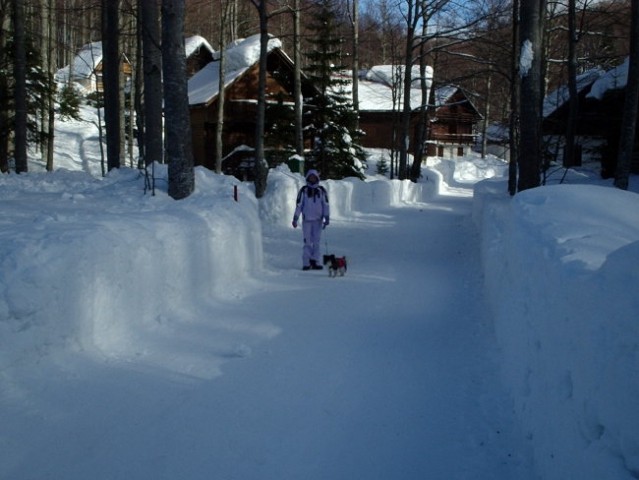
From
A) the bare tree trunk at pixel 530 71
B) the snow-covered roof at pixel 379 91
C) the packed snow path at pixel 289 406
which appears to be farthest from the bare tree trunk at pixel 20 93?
the snow-covered roof at pixel 379 91

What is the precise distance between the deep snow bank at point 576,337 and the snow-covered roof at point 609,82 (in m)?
16.0

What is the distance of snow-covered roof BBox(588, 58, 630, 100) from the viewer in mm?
19078

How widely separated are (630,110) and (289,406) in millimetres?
13451

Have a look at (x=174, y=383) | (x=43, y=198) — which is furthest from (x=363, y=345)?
(x=43, y=198)

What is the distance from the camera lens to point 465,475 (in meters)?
3.39

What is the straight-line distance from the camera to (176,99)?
952cm

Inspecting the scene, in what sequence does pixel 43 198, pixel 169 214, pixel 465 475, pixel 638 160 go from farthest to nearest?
pixel 638 160 < pixel 43 198 < pixel 169 214 < pixel 465 475

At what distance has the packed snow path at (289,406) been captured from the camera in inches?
134

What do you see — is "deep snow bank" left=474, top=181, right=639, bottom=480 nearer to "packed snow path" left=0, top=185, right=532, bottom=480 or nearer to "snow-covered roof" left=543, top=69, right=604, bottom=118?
"packed snow path" left=0, top=185, right=532, bottom=480

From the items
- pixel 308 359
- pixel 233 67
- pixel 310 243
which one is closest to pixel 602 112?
pixel 310 243

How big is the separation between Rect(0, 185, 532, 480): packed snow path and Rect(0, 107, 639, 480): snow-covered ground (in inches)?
0.7

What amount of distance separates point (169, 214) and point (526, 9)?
300 inches

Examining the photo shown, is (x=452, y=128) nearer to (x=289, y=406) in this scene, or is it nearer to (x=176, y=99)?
(x=176, y=99)

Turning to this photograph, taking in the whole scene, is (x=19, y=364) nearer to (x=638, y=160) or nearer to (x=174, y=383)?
(x=174, y=383)
